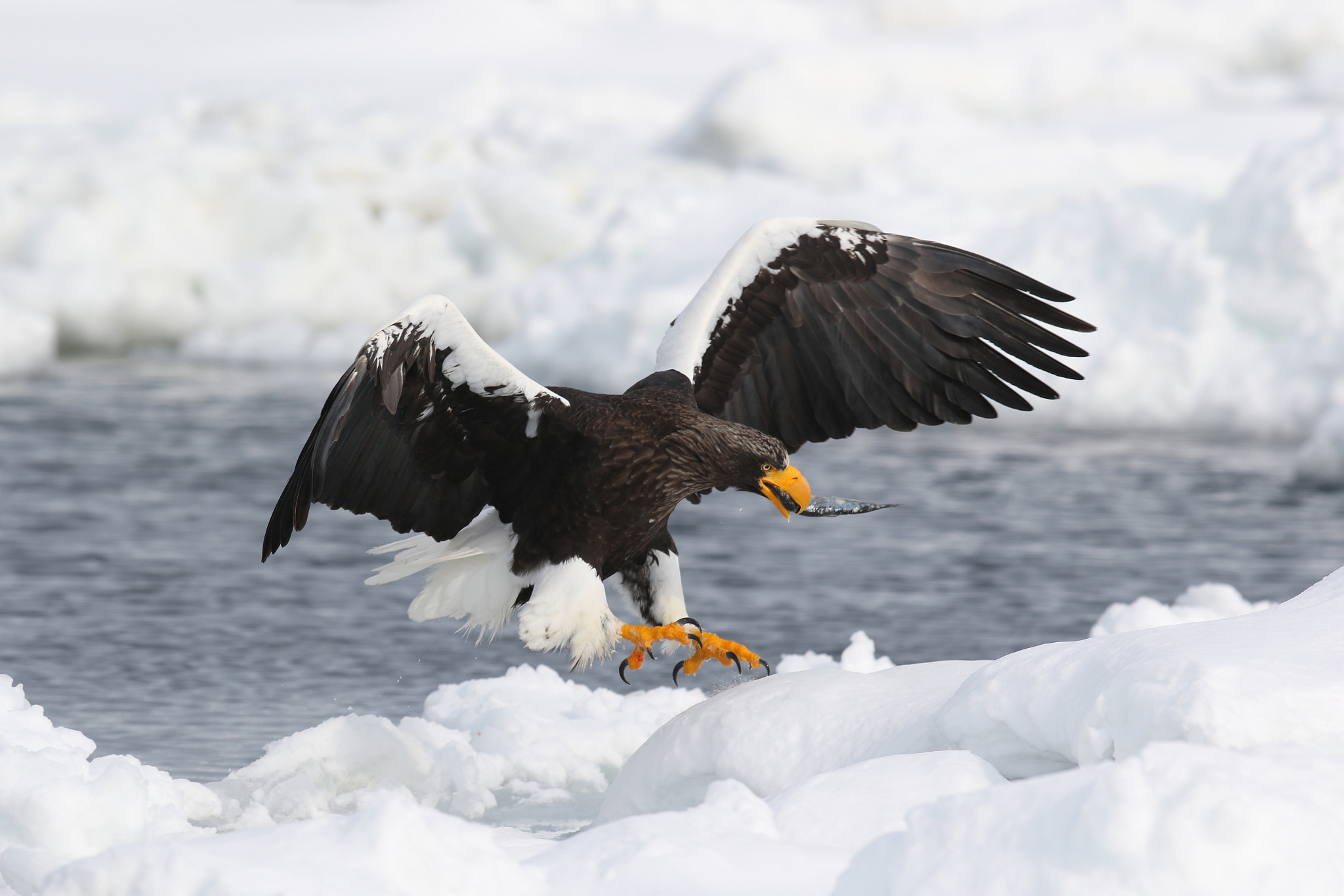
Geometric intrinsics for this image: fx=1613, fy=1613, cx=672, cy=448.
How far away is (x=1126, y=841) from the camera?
2.41 m

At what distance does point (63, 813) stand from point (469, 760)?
1515 mm

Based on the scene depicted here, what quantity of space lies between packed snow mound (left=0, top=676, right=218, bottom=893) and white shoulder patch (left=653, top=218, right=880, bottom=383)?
232 centimetres

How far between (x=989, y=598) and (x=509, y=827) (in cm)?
358

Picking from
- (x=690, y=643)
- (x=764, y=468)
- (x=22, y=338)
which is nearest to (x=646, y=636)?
(x=690, y=643)

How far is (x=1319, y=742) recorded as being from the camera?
2971 millimetres

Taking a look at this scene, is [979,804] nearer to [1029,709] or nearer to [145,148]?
[1029,709]

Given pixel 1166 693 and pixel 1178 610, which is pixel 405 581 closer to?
pixel 1178 610

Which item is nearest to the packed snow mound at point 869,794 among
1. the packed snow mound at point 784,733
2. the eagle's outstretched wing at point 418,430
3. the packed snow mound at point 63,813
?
the packed snow mound at point 784,733

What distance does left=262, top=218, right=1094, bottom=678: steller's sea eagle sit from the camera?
4.62 meters

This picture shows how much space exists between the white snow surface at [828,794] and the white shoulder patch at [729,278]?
4.49 ft

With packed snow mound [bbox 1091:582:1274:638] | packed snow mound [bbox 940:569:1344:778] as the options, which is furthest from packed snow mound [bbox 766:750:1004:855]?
packed snow mound [bbox 1091:582:1274:638]

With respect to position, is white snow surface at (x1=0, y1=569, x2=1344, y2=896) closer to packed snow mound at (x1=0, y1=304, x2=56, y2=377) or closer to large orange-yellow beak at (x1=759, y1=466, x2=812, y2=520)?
large orange-yellow beak at (x1=759, y1=466, x2=812, y2=520)

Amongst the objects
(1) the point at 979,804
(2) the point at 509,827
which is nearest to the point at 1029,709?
(1) the point at 979,804

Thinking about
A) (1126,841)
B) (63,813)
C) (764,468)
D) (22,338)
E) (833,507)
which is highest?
(22,338)
